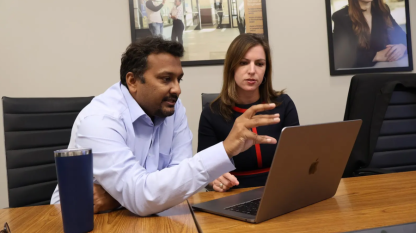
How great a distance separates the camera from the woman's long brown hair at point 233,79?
1.81m

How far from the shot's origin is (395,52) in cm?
258

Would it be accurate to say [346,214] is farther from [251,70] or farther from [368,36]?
[368,36]

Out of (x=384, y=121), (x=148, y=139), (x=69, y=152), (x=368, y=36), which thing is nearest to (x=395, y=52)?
(x=368, y=36)

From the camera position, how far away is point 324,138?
0.83m

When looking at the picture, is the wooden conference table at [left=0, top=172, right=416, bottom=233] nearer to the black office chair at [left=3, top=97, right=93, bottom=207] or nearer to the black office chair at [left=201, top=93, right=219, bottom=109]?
the black office chair at [left=3, top=97, right=93, bottom=207]

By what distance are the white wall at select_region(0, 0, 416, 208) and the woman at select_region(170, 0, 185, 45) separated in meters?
0.22

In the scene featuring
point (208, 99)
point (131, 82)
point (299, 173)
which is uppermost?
point (131, 82)

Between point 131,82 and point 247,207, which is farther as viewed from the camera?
point 131,82

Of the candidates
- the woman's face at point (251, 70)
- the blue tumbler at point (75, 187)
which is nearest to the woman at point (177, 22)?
the woman's face at point (251, 70)

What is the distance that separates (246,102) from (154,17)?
36.3 inches

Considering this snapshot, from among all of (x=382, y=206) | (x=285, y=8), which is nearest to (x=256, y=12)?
(x=285, y=8)

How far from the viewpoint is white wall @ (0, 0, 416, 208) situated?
7.50 ft

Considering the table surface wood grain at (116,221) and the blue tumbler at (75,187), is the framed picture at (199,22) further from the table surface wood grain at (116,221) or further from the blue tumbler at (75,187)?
the blue tumbler at (75,187)

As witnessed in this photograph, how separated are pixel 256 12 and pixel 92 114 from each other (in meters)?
1.66
